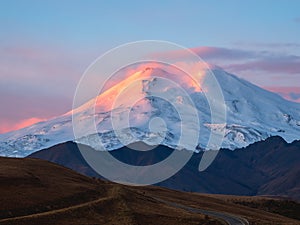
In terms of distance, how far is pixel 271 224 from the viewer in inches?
3794

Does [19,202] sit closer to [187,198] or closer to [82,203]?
[82,203]

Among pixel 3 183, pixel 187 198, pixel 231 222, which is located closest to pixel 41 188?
pixel 3 183

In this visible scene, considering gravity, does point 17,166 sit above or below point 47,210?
above

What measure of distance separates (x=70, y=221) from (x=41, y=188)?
70.2 feet

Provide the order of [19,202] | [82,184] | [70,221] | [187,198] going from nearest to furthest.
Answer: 1. [70,221]
2. [19,202]
3. [82,184]
4. [187,198]

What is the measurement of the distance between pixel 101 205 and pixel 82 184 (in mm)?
22503

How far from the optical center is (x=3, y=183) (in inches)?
4003

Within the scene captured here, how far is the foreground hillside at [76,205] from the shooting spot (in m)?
87.2

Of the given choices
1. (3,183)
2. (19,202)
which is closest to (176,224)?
(19,202)

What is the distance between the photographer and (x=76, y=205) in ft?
317

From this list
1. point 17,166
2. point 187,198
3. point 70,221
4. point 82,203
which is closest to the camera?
point 70,221

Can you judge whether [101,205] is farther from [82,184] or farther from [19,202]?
[82,184]

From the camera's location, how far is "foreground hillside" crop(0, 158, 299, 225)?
87250 millimetres

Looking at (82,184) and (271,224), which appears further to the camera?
(82,184)
